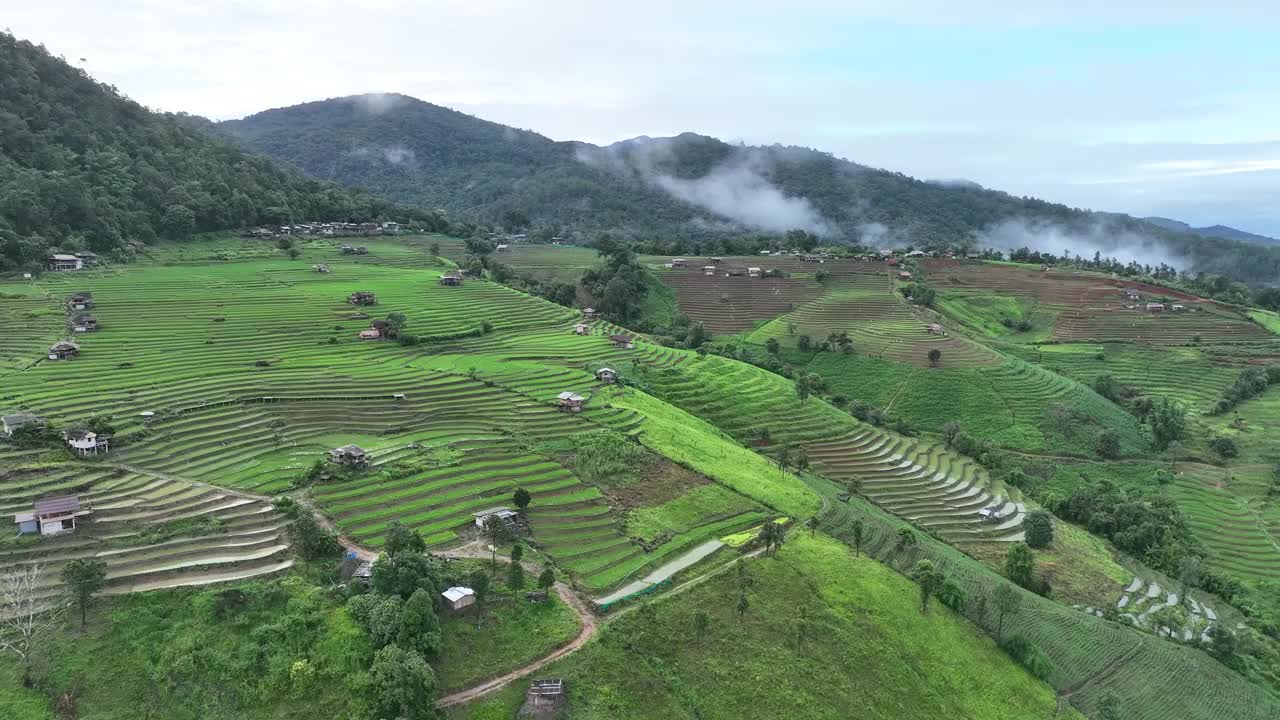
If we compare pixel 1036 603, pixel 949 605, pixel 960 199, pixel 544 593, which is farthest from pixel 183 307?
pixel 960 199

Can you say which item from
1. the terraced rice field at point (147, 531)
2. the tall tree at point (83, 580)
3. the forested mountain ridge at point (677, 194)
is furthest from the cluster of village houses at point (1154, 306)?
the tall tree at point (83, 580)

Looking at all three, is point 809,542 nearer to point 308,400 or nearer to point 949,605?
point 949,605

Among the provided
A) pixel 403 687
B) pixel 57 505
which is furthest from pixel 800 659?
pixel 57 505

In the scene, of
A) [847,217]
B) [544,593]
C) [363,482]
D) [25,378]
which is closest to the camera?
[544,593]

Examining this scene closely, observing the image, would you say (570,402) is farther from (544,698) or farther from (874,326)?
(874,326)

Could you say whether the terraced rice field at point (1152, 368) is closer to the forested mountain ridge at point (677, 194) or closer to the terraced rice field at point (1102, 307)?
the terraced rice field at point (1102, 307)

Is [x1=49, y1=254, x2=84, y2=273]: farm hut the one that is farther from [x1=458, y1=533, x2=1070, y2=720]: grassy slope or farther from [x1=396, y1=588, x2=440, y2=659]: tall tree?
[x1=458, y1=533, x2=1070, y2=720]: grassy slope
